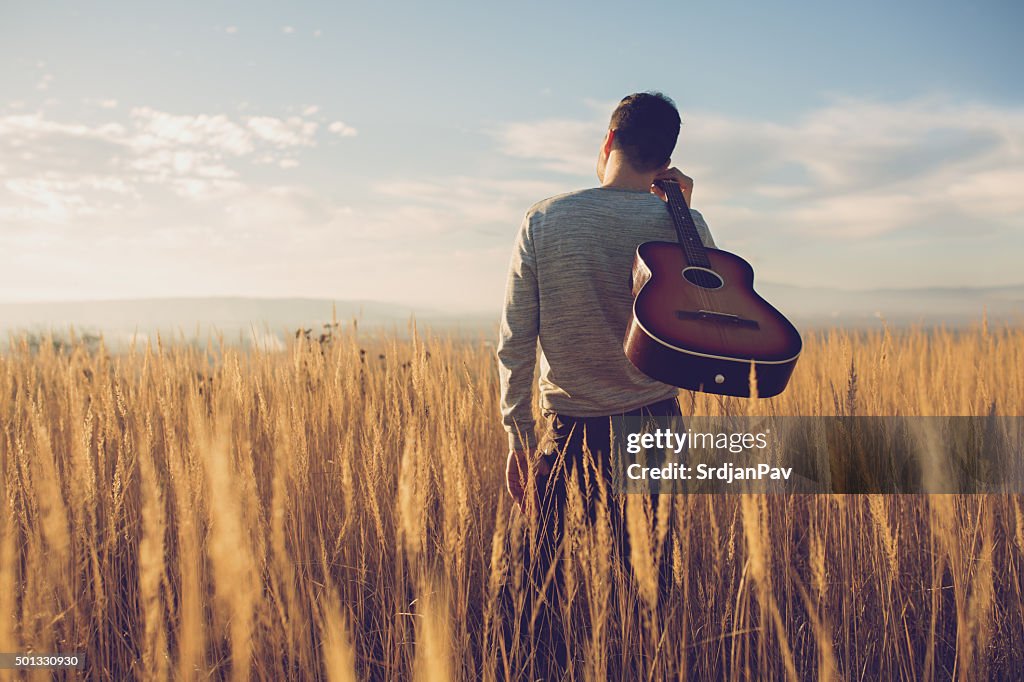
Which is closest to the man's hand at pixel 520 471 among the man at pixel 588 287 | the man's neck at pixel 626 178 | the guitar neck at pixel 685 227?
the man at pixel 588 287

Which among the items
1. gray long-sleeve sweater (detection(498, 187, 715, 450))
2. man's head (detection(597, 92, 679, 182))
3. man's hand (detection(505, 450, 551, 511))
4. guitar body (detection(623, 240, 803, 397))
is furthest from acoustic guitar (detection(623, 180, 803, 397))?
man's hand (detection(505, 450, 551, 511))

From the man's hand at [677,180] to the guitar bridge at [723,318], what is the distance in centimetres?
44

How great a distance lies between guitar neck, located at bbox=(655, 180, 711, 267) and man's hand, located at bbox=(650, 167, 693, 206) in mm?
22

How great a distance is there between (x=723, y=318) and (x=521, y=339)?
1.85 ft

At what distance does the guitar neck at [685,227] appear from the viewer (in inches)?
69.0

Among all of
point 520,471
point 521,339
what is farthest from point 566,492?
point 521,339

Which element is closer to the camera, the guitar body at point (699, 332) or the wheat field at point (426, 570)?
the wheat field at point (426, 570)

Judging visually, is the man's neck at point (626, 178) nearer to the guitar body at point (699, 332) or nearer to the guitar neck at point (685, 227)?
the guitar neck at point (685, 227)

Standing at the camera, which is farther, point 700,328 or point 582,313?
point 582,313

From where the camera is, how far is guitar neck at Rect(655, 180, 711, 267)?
1.75 meters

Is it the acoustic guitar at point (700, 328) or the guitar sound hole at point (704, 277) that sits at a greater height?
the guitar sound hole at point (704, 277)

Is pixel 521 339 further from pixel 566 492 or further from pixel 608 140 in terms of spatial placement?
pixel 608 140

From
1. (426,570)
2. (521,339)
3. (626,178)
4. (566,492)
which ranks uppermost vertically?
(626,178)

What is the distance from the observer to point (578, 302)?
70.2 inches
